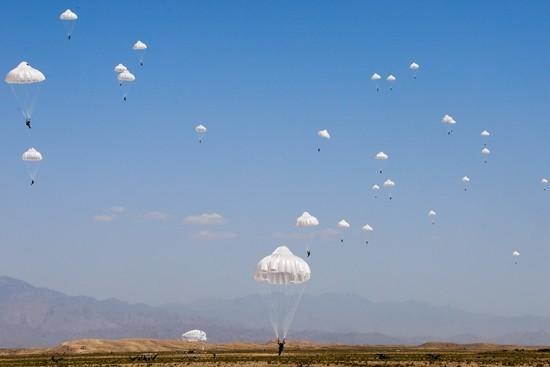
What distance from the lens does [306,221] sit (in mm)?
81438

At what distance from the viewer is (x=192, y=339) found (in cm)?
12650

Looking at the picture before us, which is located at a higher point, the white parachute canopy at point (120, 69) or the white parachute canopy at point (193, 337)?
the white parachute canopy at point (120, 69)

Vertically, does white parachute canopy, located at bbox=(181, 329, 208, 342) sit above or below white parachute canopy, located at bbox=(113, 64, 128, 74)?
below

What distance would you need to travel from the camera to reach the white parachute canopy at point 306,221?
80.8 meters

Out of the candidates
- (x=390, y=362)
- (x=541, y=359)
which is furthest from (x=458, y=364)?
(x=541, y=359)

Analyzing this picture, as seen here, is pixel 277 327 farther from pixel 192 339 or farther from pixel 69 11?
pixel 192 339

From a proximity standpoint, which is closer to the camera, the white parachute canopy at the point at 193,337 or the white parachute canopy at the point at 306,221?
the white parachute canopy at the point at 306,221

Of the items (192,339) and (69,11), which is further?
(192,339)

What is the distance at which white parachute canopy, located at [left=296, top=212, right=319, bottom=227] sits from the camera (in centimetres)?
8075

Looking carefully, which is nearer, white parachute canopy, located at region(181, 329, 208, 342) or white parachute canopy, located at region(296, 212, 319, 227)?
white parachute canopy, located at region(296, 212, 319, 227)

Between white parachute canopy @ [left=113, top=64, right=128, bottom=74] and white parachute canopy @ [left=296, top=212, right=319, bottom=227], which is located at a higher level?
white parachute canopy @ [left=113, top=64, right=128, bottom=74]

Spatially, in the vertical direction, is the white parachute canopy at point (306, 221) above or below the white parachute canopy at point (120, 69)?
below

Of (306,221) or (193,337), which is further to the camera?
(193,337)

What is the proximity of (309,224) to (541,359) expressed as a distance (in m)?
37.7
